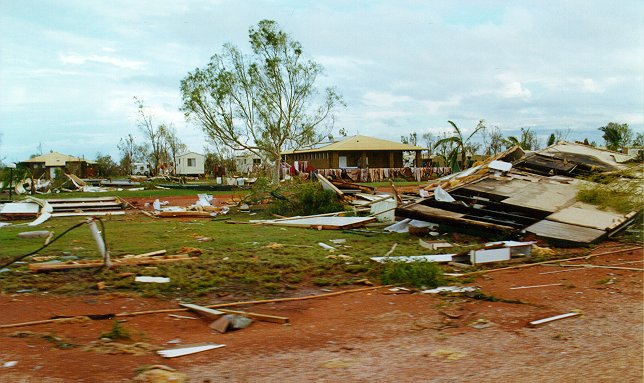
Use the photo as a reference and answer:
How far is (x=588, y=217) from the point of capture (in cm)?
1166

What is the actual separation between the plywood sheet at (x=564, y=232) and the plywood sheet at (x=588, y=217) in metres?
0.22

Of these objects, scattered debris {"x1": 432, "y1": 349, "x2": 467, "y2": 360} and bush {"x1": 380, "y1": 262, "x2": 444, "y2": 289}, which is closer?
scattered debris {"x1": 432, "y1": 349, "x2": 467, "y2": 360}

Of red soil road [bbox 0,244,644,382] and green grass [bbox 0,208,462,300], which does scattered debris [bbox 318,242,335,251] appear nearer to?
green grass [bbox 0,208,462,300]

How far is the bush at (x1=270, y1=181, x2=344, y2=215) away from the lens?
16594mm

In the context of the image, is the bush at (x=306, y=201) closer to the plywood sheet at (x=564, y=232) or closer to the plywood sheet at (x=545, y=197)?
the plywood sheet at (x=545, y=197)

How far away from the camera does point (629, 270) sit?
8.08m

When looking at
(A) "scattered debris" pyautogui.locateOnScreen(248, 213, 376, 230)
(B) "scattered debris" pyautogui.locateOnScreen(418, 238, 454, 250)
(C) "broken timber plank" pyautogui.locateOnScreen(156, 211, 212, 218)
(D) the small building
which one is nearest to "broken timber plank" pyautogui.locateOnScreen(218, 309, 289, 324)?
(B) "scattered debris" pyautogui.locateOnScreen(418, 238, 454, 250)

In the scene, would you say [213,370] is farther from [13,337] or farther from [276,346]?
[13,337]

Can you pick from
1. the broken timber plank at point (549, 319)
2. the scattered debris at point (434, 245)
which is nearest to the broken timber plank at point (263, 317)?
the broken timber plank at point (549, 319)

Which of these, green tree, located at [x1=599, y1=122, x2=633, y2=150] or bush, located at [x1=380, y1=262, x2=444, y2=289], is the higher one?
green tree, located at [x1=599, y1=122, x2=633, y2=150]

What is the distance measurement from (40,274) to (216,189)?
84.6ft

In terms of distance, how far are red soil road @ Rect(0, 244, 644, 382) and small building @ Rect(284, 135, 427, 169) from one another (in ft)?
135

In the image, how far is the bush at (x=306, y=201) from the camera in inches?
653


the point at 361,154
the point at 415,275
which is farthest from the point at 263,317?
the point at 361,154
